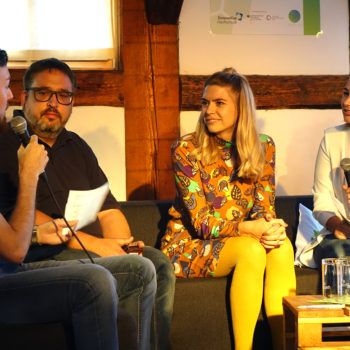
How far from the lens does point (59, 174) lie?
8.66 feet

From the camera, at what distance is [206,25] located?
13.2 ft

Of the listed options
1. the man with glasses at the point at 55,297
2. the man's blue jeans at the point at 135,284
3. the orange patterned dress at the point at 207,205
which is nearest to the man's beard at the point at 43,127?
the man's blue jeans at the point at 135,284

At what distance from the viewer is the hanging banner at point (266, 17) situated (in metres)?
4.06

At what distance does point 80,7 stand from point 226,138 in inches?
56.3

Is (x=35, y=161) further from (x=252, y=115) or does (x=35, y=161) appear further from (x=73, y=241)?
(x=252, y=115)

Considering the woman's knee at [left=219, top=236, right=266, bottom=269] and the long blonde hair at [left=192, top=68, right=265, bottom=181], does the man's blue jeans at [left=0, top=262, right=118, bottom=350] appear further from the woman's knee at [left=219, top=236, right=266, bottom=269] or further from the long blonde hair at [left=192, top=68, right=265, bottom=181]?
the long blonde hair at [left=192, top=68, right=265, bottom=181]

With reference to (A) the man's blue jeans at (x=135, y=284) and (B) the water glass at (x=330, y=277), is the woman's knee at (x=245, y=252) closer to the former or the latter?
(B) the water glass at (x=330, y=277)

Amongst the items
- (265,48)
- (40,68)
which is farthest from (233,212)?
(265,48)

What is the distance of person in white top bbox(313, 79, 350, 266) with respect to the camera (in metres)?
3.08

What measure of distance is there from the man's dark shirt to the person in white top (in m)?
1.07

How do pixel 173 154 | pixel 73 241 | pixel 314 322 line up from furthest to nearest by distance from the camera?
1. pixel 173 154
2. pixel 73 241
3. pixel 314 322

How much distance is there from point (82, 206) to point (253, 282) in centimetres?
84

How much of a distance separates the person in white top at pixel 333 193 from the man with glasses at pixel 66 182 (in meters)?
0.87

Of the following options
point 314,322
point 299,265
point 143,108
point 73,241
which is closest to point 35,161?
point 73,241
